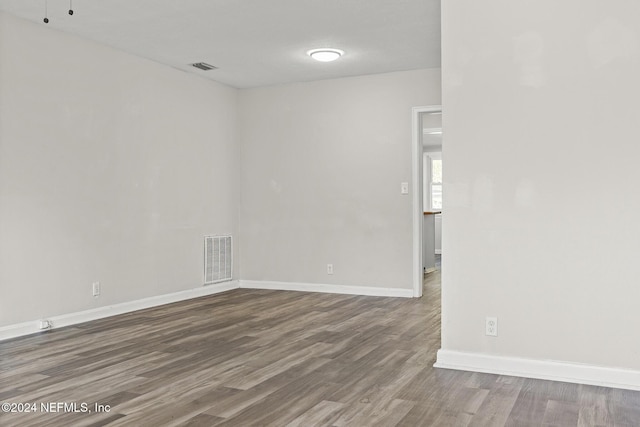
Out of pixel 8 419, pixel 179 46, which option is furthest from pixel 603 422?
pixel 179 46

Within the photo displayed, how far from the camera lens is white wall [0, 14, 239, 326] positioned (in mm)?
4301

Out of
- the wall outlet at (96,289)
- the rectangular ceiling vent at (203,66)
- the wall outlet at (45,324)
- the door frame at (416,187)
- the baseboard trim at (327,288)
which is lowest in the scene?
the baseboard trim at (327,288)

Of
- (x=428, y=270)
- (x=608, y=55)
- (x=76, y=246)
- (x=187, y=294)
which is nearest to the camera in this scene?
(x=608, y=55)

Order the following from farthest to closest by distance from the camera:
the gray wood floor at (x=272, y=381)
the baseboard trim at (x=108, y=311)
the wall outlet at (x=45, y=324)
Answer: the wall outlet at (x=45, y=324), the baseboard trim at (x=108, y=311), the gray wood floor at (x=272, y=381)

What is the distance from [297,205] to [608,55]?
4.17 m

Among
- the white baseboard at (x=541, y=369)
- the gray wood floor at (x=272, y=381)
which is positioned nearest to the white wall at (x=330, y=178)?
the gray wood floor at (x=272, y=381)

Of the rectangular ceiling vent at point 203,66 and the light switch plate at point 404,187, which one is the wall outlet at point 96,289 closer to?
the rectangular ceiling vent at point 203,66

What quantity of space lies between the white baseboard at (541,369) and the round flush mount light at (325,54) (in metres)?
3.13

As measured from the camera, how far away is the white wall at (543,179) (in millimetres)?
3021

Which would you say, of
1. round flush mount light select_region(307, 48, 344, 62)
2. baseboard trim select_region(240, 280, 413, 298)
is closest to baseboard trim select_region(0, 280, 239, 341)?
baseboard trim select_region(240, 280, 413, 298)

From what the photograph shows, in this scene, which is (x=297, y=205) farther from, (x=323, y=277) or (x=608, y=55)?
(x=608, y=55)

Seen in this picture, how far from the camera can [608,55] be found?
3.04m

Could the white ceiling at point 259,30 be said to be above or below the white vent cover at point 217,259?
Answer: above

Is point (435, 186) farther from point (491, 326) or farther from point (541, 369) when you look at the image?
point (541, 369)
